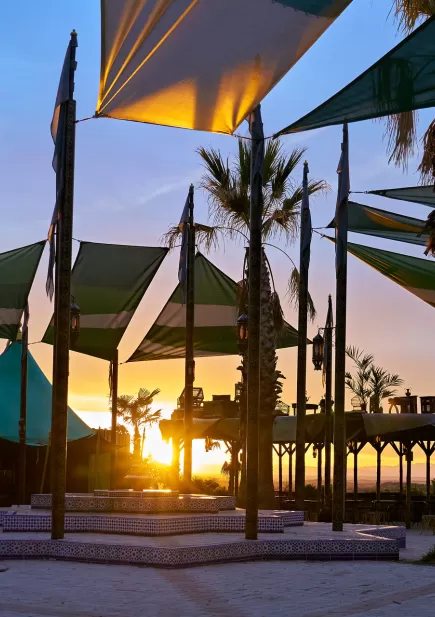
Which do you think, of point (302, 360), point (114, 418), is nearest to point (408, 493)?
point (302, 360)

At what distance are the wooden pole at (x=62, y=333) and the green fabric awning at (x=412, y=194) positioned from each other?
5.23m

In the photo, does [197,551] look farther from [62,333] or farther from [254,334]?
[62,333]

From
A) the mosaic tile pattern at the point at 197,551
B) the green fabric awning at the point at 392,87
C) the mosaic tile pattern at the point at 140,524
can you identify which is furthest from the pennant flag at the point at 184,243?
the green fabric awning at the point at 392,87

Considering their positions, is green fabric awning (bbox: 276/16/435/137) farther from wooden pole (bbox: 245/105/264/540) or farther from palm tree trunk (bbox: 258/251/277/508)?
palm tree trunk (bbox: 258/251/277/508)

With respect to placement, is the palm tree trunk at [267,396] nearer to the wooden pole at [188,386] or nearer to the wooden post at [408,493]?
the wooden pole at [188,386]

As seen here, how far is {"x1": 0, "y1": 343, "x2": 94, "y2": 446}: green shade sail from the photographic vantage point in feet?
90.6

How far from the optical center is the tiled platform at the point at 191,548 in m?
12.8

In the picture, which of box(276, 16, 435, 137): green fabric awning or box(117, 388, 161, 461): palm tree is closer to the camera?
box(276, 16, 435, 137): green fabric awning

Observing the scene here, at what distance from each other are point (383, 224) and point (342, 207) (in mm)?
1791

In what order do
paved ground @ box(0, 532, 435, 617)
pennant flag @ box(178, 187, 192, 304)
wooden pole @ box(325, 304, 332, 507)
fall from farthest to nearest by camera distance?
wooden pole @ box(325, 304, 332, 507) → pennant flag @ box(178, 187, 192, 304) → paved ground @ box(0, 532, 435, 617)

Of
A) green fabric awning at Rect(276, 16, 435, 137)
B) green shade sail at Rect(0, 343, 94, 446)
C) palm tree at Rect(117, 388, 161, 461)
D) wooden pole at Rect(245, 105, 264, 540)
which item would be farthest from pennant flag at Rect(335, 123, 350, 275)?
palm tree at Rect(117, 388, 161, 461)

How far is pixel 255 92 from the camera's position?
1416cm

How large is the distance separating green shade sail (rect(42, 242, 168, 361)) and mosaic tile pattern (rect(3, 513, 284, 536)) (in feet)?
32.2

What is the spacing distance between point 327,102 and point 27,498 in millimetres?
20652
